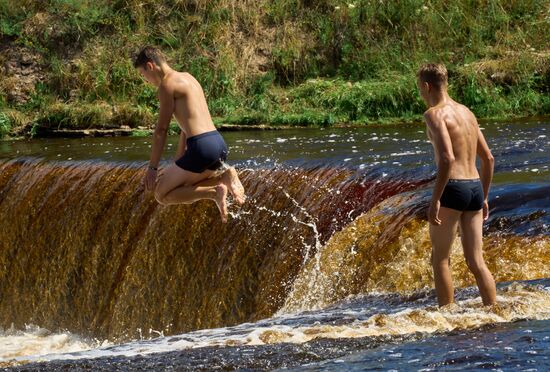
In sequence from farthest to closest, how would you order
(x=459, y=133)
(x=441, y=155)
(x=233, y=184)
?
1. (x=233, y=184)
2. (x=459, y=133)
3. (x=441, y=155)

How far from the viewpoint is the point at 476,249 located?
7.95 metres

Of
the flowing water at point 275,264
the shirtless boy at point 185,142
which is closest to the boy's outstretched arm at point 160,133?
the shirtless boy at point 185,142

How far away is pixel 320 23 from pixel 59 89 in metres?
5.27

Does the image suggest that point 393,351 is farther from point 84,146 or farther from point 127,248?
point 84,146

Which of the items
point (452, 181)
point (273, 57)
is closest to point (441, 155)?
point (452, 181)

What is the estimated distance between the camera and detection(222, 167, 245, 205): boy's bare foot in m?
9.46

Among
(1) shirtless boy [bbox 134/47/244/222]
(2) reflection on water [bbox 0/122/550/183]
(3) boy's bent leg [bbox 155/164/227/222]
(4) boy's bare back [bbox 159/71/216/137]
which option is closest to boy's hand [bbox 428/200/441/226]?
(1) shirtless boy [bbox 134/47/244/222]

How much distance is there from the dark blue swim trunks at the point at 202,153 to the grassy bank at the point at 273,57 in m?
10.3

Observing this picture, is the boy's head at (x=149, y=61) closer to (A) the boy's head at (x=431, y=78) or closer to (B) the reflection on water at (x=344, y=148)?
(A) the boy's head at (x=431, y=78)

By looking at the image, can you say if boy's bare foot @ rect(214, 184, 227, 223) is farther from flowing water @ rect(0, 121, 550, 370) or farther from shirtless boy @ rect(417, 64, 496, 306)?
shirtless boy @ rect(417, 64, 496, 306)

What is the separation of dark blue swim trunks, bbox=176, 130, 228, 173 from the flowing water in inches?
52.8

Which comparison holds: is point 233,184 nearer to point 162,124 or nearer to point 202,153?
point 202,153

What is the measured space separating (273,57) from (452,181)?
15.8m

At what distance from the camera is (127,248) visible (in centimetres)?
1325
